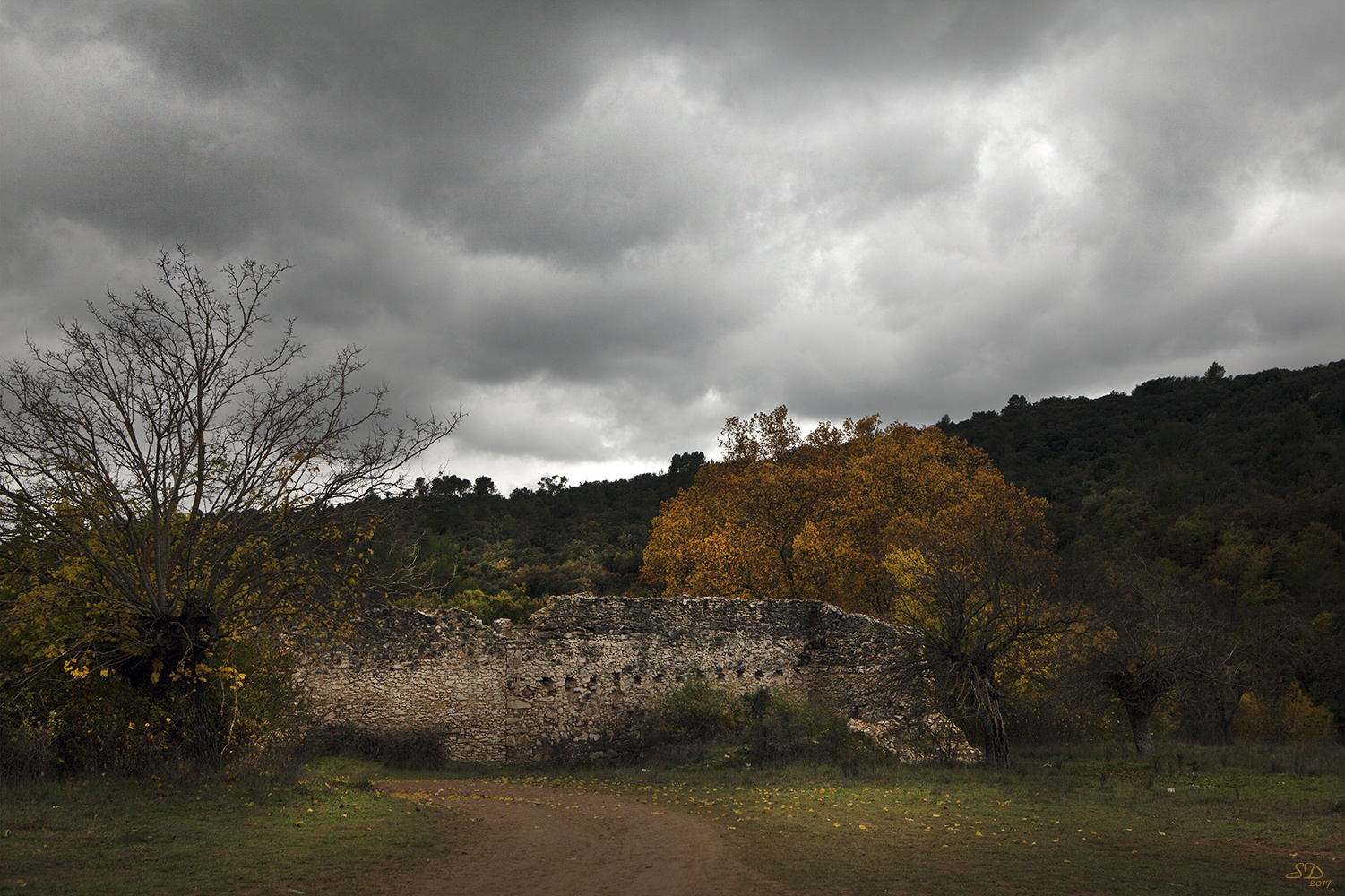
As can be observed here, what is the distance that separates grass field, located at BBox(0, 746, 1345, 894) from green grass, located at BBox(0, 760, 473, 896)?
0.09ft

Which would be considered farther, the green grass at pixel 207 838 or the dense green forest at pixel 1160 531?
the dense green forest at pixel 1160 531

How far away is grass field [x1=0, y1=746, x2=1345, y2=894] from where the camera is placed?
267 inches

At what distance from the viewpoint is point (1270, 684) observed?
81.5 ft

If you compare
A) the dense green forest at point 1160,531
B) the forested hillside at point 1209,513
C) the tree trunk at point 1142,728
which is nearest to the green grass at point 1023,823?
the tree trunk at point 1142,728

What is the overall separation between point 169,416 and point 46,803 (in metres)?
4.60

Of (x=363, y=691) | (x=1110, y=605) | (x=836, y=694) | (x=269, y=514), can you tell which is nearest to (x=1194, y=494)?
(x=1110, y=605)

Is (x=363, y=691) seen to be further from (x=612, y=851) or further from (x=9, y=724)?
(x=612, y=851)

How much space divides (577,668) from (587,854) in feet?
35.0

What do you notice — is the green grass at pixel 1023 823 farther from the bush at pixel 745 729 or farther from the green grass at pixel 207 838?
the green grass at pixel 207 838

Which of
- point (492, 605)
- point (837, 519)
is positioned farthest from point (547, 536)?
point (837, 519)

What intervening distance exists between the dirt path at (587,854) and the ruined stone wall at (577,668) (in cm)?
598

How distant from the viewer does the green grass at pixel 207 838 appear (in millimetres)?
6422

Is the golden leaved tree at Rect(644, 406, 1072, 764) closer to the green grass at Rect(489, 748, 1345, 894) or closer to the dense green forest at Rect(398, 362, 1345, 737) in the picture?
the dense green forest at Rect(398, 362, 1345, 737)

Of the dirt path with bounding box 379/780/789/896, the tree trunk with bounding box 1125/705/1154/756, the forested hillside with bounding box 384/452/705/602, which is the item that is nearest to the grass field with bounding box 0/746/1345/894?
the dirt path with bounding box 379/780/789/896
